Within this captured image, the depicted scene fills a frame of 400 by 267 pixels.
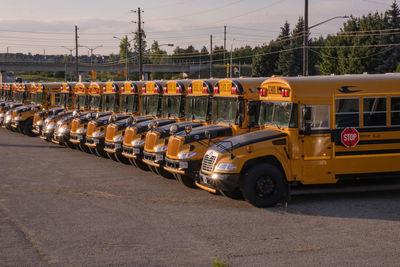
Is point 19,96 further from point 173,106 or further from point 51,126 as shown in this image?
point 173,106

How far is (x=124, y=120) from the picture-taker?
19.3 metres

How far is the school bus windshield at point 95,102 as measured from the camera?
23530 millimetres

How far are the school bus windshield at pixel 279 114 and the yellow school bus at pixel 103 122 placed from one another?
803cm

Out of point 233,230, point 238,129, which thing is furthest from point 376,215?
point 238,129

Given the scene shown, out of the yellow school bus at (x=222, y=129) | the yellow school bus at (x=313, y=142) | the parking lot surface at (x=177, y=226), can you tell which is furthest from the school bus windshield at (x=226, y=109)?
the parking lot surface at (x=177, y=226)

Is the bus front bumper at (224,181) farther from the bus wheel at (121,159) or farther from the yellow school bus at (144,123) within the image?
the bus wheel at (121,159)

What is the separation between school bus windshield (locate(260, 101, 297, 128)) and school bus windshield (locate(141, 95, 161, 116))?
6615mm

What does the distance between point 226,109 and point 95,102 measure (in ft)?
35.5

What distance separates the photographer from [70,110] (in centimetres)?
2622

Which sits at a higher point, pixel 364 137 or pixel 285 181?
Answer: pixel 364 137

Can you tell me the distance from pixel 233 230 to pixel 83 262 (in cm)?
280

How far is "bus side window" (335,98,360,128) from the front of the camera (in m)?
12.0

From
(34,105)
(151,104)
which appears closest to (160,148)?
(151,104)

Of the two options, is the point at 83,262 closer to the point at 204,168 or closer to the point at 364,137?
the point at 204,168
